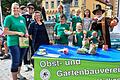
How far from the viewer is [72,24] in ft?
34.6

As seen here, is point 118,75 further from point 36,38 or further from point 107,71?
point 36,38

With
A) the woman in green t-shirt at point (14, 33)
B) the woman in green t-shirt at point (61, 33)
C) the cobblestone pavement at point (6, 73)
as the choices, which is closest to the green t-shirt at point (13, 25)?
the woman in green t-shirt at point (14, 33)

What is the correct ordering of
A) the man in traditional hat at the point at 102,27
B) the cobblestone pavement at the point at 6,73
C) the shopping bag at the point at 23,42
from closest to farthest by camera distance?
the shopping bag at the point at 23,42
the man in traditional hat at the point at 102,27
the cobblestone pavement at the point at 6,73

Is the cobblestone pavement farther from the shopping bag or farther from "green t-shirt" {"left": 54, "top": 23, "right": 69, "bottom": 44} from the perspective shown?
the shopping bag

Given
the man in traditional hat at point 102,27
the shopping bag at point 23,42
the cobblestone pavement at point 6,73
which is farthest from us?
the cobblestone pavement at point 6,73

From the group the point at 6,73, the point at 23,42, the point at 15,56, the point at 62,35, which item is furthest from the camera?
the point at 6,73

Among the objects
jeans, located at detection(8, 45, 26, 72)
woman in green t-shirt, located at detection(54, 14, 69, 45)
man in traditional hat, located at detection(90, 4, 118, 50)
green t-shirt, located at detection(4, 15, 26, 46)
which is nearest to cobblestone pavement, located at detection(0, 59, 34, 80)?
woman in green t-shirt, located at detection(54, 14, 69, 45)

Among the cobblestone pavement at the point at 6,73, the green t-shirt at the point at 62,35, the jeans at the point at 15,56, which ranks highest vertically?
the green t-shirt at the point at 62,35

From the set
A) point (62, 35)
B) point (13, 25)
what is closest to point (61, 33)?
point (62, 35)

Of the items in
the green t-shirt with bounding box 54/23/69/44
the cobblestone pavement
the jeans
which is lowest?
the cobblestone pavement

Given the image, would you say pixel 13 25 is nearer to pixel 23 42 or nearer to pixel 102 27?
pixel 23 42

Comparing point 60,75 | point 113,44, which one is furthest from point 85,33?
point 60,75

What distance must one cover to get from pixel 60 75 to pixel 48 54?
0.46m

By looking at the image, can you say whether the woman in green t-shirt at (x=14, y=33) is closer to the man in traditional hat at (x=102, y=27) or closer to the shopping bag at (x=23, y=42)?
the shopping bag at (x=23, y=42)
